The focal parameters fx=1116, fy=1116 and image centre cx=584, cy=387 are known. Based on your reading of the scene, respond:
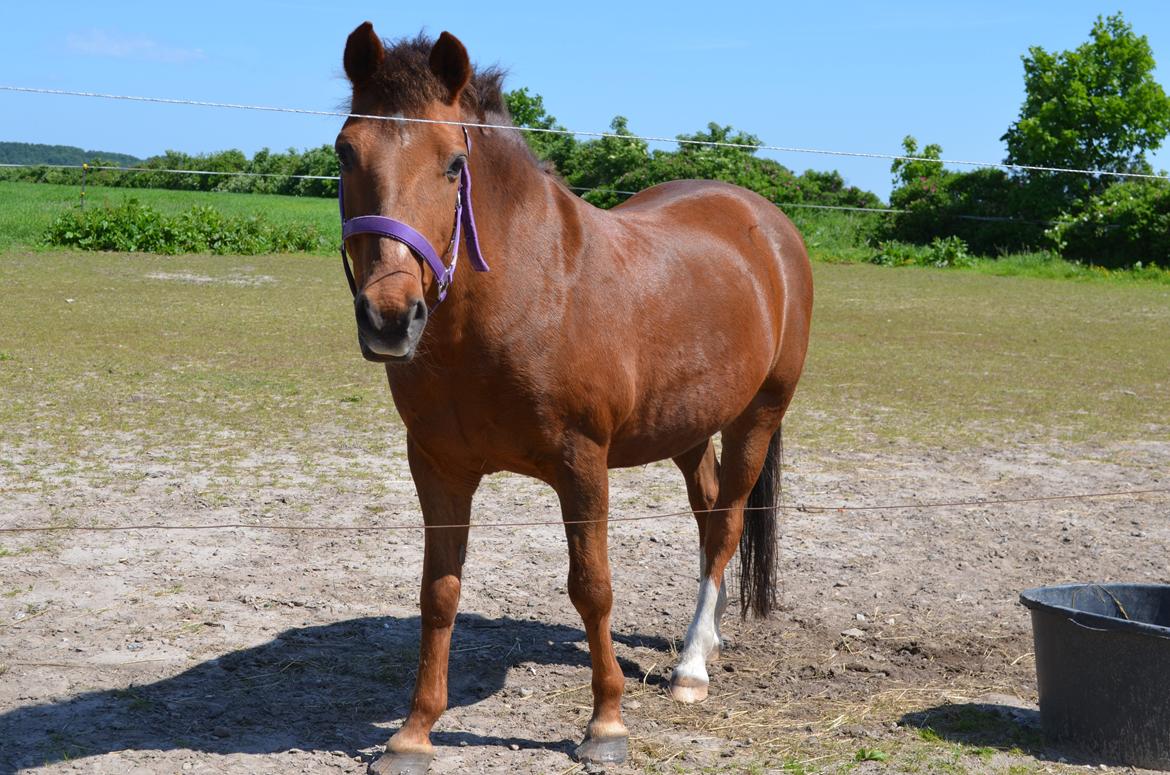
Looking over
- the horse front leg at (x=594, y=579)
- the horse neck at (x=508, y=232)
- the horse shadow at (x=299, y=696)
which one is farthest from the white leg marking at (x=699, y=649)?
the horse neck at (x=508, y=232)

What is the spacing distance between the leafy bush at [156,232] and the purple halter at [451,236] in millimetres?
22016

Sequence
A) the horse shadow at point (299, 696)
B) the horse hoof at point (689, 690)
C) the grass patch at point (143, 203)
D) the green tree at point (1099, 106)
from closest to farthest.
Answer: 1. the horse shadow at point (299, 696)
2. the horse hoof at point (689, 690)
3. the grass patch at point (143, 203)
4. the green tree at point (1099, 106)

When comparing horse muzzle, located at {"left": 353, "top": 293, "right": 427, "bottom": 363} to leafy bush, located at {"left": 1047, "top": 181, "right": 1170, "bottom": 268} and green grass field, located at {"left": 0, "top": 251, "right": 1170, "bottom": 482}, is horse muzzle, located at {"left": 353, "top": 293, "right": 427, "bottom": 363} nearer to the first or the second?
green grass field, located at {"left": 0, "top": 251, "right": 1170, "bottom": 482}

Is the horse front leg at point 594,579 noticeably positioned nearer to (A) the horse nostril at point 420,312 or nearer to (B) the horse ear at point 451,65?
(A) the horse nostril at point 420,312

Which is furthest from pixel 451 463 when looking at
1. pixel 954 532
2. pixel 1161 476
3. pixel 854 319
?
pixel 854 319

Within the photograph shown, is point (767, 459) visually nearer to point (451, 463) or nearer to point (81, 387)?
point (451, 463)

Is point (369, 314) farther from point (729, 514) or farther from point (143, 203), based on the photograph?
point (143, 203)

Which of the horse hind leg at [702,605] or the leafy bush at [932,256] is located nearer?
the horse hind leg at [702,605]

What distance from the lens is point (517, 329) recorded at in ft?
10.6

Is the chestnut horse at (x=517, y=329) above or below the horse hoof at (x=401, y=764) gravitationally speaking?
above

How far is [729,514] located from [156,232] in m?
21.8

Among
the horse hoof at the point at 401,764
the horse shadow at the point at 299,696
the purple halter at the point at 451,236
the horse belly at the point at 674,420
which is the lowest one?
the horse shadow at the point at 299,696

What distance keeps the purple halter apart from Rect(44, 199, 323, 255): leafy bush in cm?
2202

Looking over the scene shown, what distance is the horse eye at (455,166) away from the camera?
2977 mm
